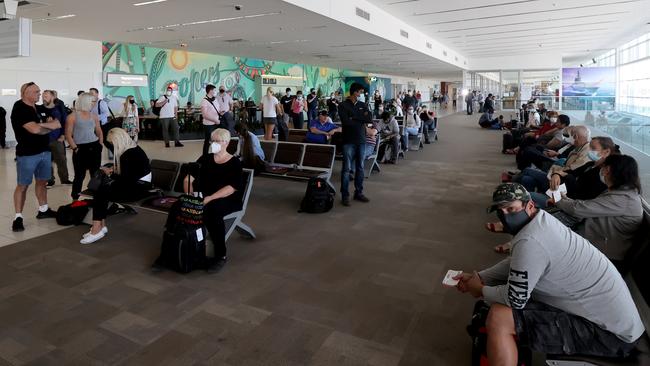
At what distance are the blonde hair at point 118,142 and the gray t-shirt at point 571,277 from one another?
→ 4.19m

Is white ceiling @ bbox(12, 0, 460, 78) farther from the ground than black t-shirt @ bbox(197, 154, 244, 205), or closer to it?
farther from the ground

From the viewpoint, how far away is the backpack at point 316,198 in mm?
6059

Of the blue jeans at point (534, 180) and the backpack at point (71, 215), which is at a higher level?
the blue jeans at point (534, 180)

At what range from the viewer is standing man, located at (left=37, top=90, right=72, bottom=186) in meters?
7.25

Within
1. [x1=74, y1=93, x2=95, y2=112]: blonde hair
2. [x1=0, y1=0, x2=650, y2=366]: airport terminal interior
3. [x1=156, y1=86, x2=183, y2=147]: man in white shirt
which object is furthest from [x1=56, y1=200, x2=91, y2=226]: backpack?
[x1=156, y1=86, x2=183, y2=147]: man in white shirt

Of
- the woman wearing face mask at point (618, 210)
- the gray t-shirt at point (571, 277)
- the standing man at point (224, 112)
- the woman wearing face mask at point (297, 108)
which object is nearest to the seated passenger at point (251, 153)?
the standing man at point (224, 112)

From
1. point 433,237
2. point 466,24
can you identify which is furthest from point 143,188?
point 466,24

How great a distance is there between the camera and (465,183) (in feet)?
26.5

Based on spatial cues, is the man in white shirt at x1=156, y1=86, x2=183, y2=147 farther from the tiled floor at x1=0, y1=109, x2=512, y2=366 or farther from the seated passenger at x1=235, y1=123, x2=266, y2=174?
the tiled floor at x1=0, y1=109, x2=512, y2=366

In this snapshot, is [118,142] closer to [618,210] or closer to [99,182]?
[99,182]

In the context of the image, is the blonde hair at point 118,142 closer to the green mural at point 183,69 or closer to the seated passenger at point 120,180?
the seated passenger at point 120,180

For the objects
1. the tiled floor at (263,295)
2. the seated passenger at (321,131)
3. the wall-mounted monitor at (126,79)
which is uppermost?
the wall-mounted monitor at (126,79)

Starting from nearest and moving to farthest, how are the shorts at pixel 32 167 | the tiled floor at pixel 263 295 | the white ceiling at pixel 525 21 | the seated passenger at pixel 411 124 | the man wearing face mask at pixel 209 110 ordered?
the tiled floor at pixel 263 295
the shorts at pixel 32 167
the man wearing face mask at pixel 209 110
the seated passenger at pixel 411 124
the white ceiling at pixel 525 21

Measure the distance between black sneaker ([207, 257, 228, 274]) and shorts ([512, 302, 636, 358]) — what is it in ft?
8.68
